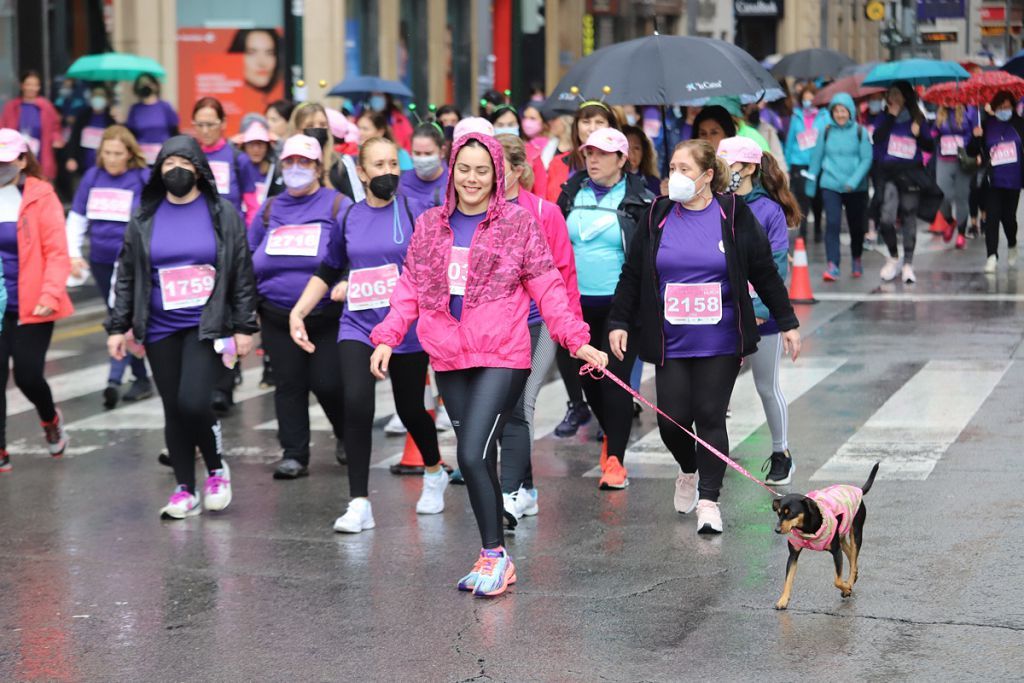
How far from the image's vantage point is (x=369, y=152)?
8523 mm

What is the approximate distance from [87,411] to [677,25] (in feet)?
137

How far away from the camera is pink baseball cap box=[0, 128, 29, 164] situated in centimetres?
971

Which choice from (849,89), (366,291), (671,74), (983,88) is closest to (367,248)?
(366,291)

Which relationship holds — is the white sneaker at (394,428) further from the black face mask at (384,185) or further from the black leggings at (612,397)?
the black face mask at (384,185)

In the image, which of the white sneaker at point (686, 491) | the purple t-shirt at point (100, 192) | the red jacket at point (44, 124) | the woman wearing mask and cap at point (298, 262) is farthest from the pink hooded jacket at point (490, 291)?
the red jacket at point (44, 124)

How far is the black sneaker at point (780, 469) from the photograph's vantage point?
9.03 meters

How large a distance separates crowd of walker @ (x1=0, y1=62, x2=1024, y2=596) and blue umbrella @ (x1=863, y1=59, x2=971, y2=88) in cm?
1019

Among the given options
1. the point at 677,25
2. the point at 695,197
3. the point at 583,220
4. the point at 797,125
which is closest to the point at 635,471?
the point at 583,220

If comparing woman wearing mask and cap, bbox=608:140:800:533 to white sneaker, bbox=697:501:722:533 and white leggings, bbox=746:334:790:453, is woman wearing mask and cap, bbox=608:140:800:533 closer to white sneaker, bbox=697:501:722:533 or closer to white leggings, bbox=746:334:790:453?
white sneaker, bbox=697:501:722:533

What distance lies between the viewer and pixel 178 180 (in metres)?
8.33

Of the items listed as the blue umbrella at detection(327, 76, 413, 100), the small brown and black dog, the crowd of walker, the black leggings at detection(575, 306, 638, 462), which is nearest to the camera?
the small brown and black dog

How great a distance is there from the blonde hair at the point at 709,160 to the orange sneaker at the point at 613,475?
1613mm

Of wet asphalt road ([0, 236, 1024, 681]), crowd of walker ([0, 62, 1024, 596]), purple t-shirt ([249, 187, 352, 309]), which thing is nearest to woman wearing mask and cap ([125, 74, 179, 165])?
wet asphalt road ([0, 236, 1024, 681])

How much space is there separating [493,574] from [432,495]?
5.53 ft
